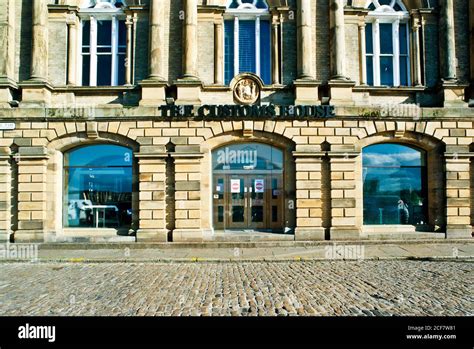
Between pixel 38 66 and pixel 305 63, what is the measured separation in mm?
11274

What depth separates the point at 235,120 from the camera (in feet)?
48.1

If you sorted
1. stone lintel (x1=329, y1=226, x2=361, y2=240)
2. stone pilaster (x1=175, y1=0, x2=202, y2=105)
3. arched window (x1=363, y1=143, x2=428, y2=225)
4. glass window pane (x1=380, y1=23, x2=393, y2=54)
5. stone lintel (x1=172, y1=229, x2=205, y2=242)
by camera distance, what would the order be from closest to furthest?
stone lintel (x1=172, y1=229, x2=205, y2=242) → stone lintel (x1=329, y1=226, x2=361, y2=240) → stone pilaster (x1=175, y1=0, x2=202, y2=105) → arched window (x1=363, y1=143, x2=428, y2=225) → glass window pane (x1=380, y1=23, x2=393, y2=54)

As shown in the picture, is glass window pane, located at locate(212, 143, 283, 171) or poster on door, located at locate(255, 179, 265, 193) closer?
glass window pane, located at locate(212, 143, 283, 171)

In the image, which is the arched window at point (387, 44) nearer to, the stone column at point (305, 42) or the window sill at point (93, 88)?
the stone column at point (305, 42)

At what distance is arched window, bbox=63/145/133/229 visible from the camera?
595 inches

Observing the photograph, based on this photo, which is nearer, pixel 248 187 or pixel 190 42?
pixel 190 42

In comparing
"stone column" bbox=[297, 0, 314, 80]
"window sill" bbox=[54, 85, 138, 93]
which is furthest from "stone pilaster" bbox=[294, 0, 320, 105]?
"window sill" bbox=[54, 85, 138, 93]

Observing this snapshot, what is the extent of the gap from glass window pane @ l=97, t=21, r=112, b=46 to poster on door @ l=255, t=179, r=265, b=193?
9186 mm

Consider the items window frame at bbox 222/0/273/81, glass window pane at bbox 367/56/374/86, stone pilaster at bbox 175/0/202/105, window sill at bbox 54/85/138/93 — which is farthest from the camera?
glass window pane at bbox 367/56/374/86

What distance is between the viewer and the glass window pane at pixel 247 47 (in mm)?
15734

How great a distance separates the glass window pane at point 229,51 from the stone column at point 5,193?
32.1 ft

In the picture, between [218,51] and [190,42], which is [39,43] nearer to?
[190,42]

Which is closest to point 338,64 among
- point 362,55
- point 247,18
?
point 362,55

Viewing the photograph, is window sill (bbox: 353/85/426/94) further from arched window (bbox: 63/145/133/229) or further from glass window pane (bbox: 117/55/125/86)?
arched window (bbox: 63/145/133/229)
